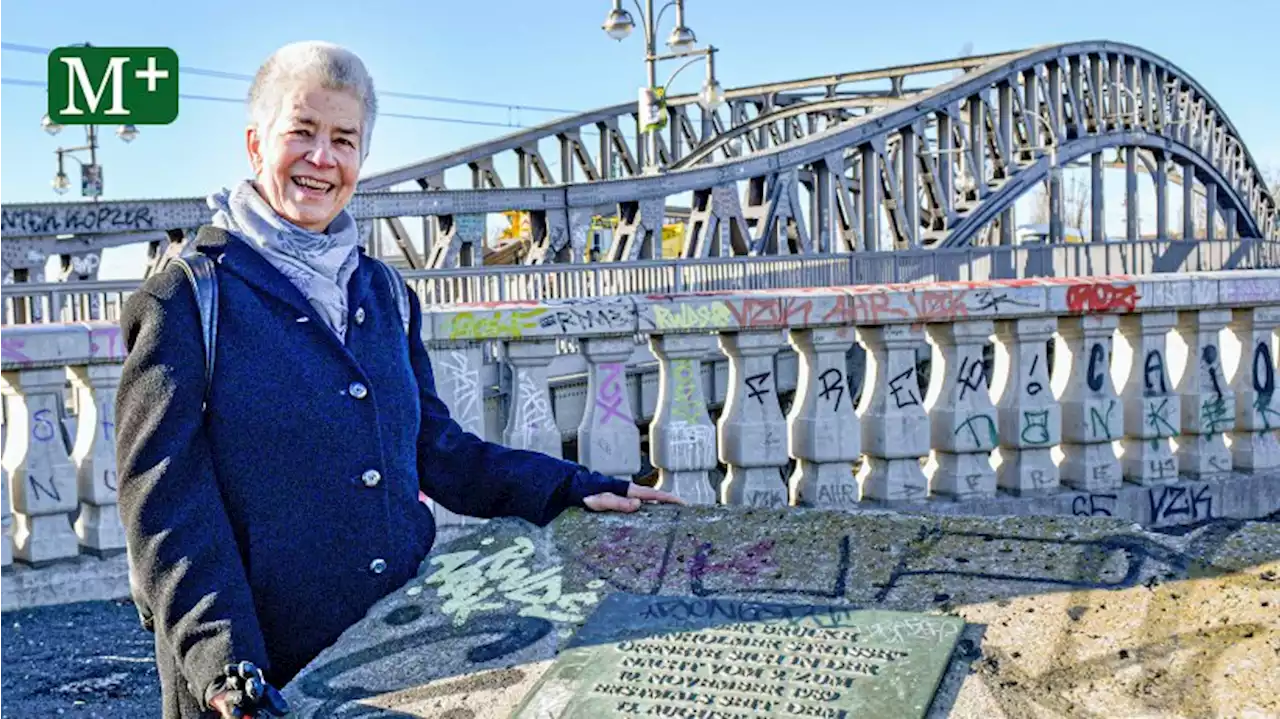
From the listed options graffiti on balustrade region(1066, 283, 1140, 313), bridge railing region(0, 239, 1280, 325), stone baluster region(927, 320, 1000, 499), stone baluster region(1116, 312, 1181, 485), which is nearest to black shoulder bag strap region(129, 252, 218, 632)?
stone baluster region(927, 320, 1000, 499)

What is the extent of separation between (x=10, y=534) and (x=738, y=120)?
50.0 metres

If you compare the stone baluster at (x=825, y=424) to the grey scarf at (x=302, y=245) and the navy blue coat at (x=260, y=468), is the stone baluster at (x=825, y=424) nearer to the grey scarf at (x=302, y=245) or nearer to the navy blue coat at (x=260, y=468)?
the navy blue coat at (x=260, y=468)

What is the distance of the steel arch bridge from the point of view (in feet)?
69.8

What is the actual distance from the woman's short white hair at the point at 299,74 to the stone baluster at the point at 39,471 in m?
3.06

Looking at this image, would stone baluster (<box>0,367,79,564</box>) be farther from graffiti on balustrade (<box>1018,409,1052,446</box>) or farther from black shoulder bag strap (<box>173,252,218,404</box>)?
graffiti on balustrade (<box>1018,409,1052,446</box>)

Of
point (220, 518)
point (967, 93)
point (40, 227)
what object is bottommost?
point (220, 518)

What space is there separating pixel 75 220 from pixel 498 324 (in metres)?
Answer: 14.5

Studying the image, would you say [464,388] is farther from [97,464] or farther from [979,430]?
[979,430]

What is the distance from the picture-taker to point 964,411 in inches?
217

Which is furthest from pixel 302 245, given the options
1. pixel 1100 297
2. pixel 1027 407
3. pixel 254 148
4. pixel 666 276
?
pixel 666 276

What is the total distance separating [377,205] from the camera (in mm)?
20344

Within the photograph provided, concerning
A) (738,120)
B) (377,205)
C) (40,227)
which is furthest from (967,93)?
(40,227)

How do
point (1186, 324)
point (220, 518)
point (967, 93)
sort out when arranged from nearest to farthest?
1. point (220, 518)
2. point (1186, 324)
3. point (967, 93)

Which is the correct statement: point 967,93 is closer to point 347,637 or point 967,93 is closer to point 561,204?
point 561,204
